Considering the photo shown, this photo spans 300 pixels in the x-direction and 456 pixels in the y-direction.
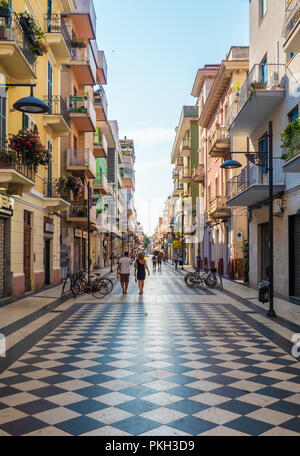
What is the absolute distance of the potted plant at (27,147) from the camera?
14.3 metres

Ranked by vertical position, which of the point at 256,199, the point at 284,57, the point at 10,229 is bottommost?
the point at 10,229

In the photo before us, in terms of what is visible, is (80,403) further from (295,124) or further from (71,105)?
(71,105)

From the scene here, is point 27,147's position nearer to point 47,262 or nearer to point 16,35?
point 16,35

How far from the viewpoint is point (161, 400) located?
5488mm

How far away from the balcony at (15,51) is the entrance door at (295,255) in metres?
10.0

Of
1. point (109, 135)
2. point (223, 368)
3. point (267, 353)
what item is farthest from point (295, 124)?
point (109, 135)

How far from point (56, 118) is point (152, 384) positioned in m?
17.5

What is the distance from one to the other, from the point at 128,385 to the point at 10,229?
35.7ft

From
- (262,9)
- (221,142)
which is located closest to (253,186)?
(262,9)

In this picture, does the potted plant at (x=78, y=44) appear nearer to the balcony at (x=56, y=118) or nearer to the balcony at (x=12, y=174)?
the balcony at (x=56, y=118)

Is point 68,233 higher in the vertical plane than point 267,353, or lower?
higher

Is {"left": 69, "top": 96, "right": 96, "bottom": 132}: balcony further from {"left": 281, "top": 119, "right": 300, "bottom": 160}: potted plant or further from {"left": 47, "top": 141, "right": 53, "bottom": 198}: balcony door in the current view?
{"left": 281, "top": 119, "right": 300, "bottom": 160}: potted plant

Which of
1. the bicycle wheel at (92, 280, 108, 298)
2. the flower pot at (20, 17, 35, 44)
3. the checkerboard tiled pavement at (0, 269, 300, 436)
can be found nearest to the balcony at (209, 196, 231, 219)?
the bicycle wheel at (92, 280, 108, 298)

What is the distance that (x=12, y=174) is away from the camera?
44.5 ft
